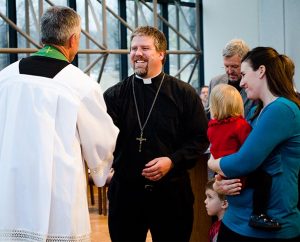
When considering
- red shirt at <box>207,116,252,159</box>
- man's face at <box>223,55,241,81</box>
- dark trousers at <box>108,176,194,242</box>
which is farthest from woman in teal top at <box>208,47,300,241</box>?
man's face at <box>223,55,241,81</box>

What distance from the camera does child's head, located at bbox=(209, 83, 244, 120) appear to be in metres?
2.73

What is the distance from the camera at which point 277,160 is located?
2381 mm

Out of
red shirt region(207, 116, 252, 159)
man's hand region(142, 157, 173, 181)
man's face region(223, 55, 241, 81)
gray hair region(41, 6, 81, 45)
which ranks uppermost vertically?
gray hair region(41, 6, 81, 45)

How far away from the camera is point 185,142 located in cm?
335

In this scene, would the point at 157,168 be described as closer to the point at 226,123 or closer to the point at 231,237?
the point at 226,123

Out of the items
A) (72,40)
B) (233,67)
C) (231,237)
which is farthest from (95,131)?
(233,67)

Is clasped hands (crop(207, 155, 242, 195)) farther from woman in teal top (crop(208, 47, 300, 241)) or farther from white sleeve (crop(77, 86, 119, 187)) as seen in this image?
white sleeve (crop(77, 86, 119, 187))

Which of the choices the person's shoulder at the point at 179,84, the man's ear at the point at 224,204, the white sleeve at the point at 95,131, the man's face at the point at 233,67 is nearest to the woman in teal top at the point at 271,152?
the white sleeve at the point at 95,131

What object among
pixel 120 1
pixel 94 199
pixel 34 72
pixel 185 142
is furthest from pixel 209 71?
pixel 34 72

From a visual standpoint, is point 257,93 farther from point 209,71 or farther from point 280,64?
point 209,71

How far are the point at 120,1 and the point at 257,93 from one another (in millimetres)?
8665

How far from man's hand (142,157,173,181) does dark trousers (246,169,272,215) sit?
0.80m

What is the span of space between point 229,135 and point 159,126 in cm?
67

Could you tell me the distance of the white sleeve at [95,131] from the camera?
9.02 feet
